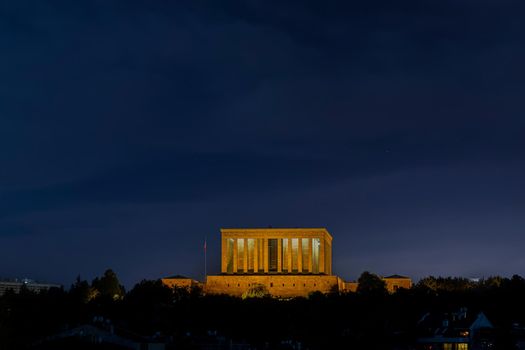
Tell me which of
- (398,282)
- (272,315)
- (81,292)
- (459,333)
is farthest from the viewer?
(398,282)

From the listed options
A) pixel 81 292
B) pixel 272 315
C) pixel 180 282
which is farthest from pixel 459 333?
pixel 180 282

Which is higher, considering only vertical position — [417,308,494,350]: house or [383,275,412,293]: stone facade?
Result: [383,275,412,293]: stone facade

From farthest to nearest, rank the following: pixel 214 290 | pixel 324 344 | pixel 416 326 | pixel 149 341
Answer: pixel 214 290, pixel 416 326, pixel 324 344, pixel 149 341

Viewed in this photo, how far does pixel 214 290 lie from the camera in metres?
191

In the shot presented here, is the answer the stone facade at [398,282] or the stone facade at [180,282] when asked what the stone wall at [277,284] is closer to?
the stone facade at [180,282]

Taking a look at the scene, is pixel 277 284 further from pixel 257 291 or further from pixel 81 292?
pixel 81 292

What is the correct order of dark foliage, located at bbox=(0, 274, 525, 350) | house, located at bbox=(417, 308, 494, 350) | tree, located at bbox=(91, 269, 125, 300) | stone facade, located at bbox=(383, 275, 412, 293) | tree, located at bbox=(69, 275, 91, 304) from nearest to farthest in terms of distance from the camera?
house, located at bbox=(417, 308, 494, 350) → dark foliage, located at bbox=(0, 274, 525, 350) → tree, located at bbox=(69, 275, 91, 304) → tree, located at bbox=(91, 269, 125, 300) → stone facade, located at bbox=(383, 275, 412, 293)

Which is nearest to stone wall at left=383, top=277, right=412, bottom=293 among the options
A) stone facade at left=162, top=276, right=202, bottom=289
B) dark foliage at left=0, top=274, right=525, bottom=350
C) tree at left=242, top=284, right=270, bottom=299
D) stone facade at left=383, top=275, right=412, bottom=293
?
stone facade at left=383, top=275, right=412, bottom=293

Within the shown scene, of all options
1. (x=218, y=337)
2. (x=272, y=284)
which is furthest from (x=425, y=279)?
(x=218, y=337)

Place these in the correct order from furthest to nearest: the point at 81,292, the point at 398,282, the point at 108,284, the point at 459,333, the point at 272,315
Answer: the point at 398,282
the point at 108,284
the point at 81,292
the point at 272,315
the point at 459,333

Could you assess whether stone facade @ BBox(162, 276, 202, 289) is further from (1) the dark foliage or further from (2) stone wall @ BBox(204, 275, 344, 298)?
(1) the dark foliage

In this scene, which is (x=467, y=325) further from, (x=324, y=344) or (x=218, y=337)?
(x=218, y=337)

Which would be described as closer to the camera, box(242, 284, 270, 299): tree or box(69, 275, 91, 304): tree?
box(69, 275, 91, 304): tree

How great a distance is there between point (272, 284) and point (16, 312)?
255ft
